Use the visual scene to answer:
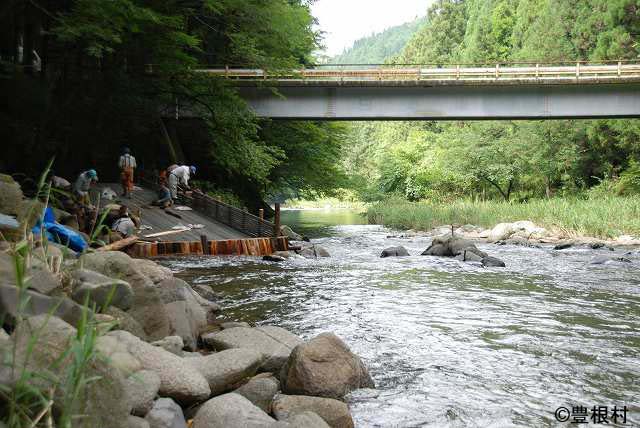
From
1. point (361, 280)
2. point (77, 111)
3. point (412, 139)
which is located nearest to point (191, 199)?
point (77, 111)

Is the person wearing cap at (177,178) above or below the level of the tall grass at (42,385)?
above

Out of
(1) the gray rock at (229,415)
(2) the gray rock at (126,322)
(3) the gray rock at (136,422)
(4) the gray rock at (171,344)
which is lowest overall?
(1) the gray rock at (229,415)

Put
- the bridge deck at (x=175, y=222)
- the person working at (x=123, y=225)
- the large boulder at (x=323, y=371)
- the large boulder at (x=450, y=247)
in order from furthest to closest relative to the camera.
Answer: the large boulder at (x=450, y=247), the bridge deck at (x=175, y=222), the person working at (x=123, y=225), the large boulder at (x=323, y=371)

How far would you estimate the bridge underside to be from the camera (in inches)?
1120

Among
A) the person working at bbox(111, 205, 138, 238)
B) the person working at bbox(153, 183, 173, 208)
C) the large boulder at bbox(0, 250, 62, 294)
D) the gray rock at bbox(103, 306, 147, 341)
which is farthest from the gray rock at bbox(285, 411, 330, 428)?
the person working at bbox(153, 183, 173, 208)

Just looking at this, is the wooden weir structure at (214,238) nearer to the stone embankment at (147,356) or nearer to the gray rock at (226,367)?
the stone embankment at (147,356)

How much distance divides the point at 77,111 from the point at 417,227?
62.3 ft

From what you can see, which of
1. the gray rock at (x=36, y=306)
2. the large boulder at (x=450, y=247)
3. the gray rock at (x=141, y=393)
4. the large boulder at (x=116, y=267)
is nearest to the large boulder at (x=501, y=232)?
the large boulder at (x=450, y=247)

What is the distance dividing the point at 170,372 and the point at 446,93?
87.7ft

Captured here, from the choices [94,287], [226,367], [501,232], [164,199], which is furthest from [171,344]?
[501,232]

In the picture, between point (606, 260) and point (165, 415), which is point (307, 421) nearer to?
point (165, 415)

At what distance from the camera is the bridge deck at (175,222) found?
18.4 m

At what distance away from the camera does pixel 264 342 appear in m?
6.48

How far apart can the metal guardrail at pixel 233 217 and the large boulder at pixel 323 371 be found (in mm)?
13648
